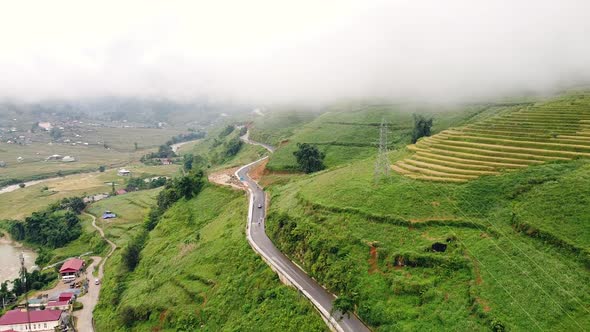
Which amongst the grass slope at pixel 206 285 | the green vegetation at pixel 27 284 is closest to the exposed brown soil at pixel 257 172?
the grass slope at pixel 206 285

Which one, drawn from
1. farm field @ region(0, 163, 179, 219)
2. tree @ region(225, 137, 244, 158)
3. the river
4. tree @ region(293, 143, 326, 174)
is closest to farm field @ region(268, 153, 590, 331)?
tree @ region(293, 143, 326, 174)

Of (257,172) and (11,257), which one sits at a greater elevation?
(257,172)

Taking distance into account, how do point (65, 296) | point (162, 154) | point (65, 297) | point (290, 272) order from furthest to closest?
point (162, 154) < point (65, 296) < point (65, 297) < point (290, 272)

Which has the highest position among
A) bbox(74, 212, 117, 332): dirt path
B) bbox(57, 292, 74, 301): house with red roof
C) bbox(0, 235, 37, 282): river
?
bbox(57, 292, 74, 301): house with red roof

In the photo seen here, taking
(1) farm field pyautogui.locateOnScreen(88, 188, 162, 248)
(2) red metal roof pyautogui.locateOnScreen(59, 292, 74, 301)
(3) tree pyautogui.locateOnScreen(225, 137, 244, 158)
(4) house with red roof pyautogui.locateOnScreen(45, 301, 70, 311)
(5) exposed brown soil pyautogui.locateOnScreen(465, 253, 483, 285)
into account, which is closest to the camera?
(5) exposed brown soil pyautogui.locateOnScreen(465, 253, 483, 285)

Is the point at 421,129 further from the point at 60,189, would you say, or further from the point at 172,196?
the point at 60,189

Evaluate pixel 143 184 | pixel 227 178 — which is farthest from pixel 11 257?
pixel 227 178

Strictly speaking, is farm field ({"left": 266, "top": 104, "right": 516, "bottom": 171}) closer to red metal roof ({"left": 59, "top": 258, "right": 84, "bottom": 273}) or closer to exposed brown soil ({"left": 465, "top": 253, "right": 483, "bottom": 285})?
red metal roof ({"left": 59, "top": 258, "right": 84, "bottom": 273})

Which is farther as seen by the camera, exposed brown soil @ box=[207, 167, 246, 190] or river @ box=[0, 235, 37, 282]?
river @ box=[0, 235, 37, 282]

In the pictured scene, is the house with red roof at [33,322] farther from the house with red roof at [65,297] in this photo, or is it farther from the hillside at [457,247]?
the hillside at [457,247]
